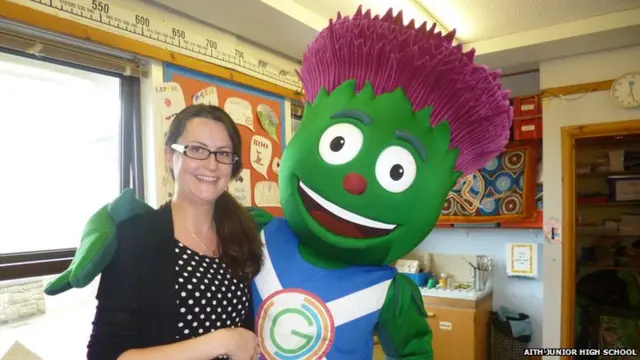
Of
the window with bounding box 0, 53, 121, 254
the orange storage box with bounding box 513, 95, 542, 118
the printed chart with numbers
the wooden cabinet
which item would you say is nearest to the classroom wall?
the orange storage box with bounding box 513, 95, 542, 118

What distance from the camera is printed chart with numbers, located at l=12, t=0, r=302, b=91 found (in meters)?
1.60

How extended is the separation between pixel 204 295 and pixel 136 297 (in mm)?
149

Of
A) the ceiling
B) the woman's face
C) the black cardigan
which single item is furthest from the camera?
the ceiling

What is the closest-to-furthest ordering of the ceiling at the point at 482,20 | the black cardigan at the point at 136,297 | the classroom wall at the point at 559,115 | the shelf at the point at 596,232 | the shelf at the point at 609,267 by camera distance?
the black cardigan at the point at 136,297
the ceiling at the point at 482,20
the classroom wall at the point at 559,115
the shelf at the point at 609,267
the shelf at the point at 596,232

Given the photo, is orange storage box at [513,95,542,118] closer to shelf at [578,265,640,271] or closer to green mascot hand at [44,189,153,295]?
shelf at [578,265,640,271]

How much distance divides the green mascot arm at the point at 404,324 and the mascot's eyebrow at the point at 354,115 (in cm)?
47

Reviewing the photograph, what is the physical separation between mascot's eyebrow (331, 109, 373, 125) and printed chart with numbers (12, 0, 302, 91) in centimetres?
111

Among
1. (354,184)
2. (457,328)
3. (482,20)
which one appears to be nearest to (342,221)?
(354,184)

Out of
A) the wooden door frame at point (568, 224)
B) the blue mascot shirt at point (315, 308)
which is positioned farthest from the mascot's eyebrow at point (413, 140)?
the wooden door frame at point (568, 224)

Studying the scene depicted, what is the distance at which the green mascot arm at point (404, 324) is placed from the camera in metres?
1.20

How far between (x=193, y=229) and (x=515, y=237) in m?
3.17

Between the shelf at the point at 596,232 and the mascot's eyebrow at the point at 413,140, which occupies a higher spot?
the mascot's eyebrow at the point at 413,140

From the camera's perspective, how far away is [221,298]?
1.02 m

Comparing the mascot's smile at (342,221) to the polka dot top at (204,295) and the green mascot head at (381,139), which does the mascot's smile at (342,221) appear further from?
the polka dot top at (204,295)
